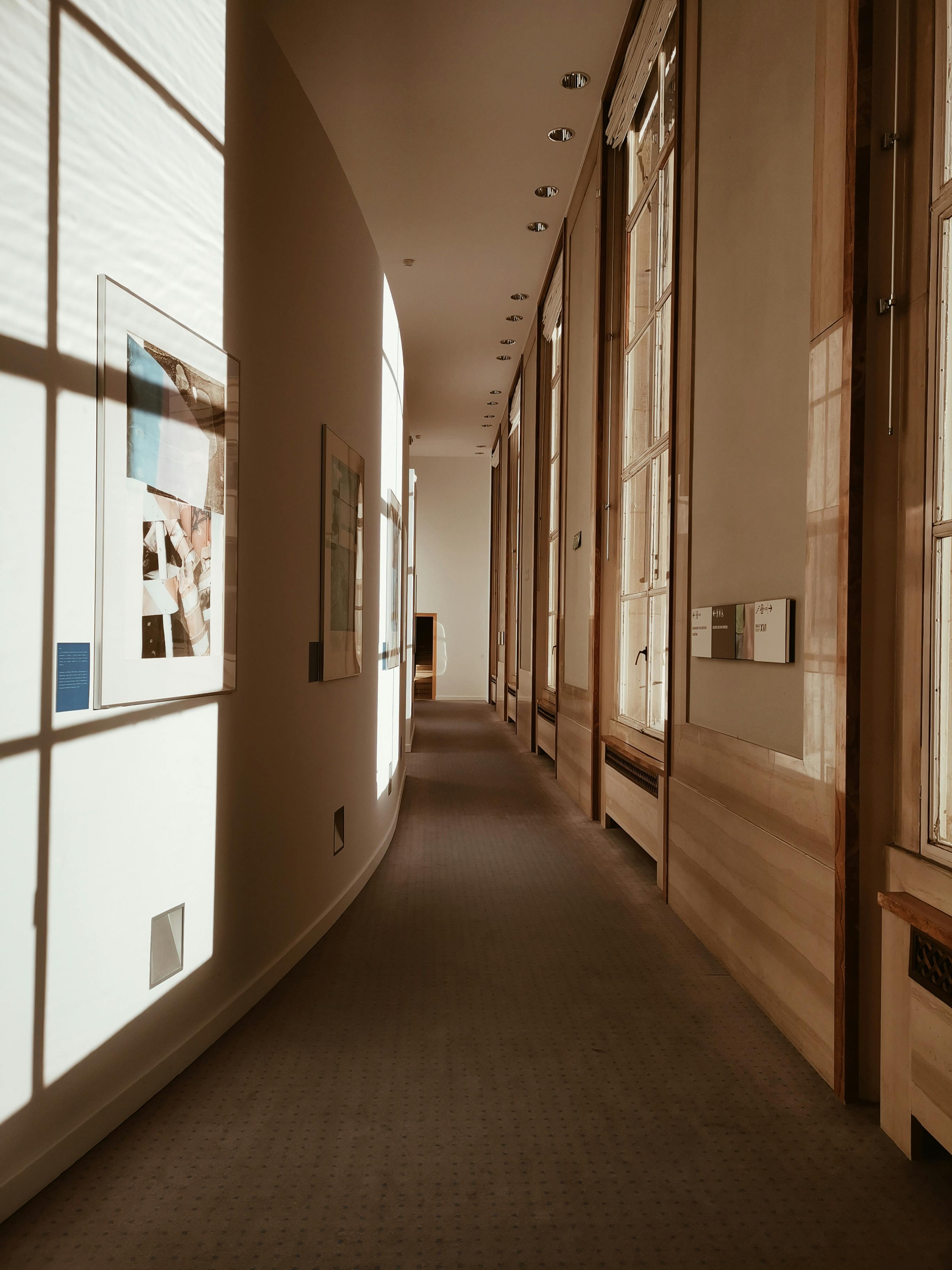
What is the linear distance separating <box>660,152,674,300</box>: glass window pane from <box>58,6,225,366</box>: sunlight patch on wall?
2.24m

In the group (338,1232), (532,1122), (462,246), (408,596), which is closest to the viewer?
(338,1232)

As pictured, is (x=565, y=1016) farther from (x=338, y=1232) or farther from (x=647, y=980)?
(x=338, y=1232)

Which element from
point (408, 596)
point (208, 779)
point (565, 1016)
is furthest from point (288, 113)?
point (408, 596)

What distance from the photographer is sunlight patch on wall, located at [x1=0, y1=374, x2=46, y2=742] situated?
1.63m

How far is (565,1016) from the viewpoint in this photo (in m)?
2.58

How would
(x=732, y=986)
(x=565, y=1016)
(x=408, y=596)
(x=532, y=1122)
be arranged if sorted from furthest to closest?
(x=408, y=596) < (x=732, y=986) < (x=565, y=1016) < (x=532, y=1122)

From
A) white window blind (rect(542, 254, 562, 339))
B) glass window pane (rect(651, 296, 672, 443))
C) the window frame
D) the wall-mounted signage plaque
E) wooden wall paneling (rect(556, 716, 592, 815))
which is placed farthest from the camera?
white window blind (rect(542, 254, 562, 339))

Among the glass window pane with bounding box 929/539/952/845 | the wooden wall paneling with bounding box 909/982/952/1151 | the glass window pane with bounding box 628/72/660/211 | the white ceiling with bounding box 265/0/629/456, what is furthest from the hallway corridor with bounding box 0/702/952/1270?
the white ceiling with bounding box 265/0/629/456

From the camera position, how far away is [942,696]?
1873 millimetres

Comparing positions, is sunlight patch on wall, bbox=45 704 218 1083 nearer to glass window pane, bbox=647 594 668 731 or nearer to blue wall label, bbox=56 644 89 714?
blue wall label, bbox=56 644 89 714

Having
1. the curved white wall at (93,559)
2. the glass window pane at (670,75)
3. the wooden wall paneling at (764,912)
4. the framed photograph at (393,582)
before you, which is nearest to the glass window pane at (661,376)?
Result: the glass window pane at (670,75)

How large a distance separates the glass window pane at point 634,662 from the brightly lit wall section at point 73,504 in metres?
2.89

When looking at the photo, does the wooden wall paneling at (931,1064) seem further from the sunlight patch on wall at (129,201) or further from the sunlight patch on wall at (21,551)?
the sunlight patch on wall at (129,201)

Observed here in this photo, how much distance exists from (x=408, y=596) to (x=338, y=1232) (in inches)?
267
